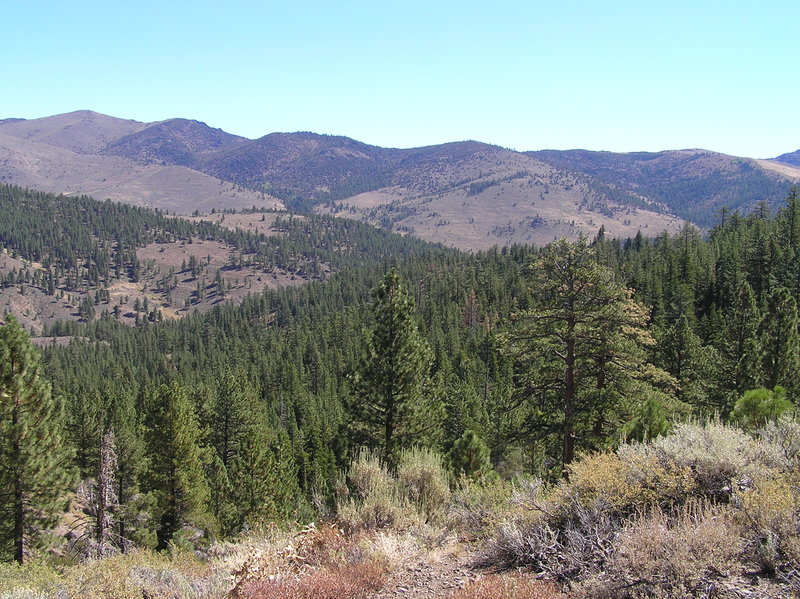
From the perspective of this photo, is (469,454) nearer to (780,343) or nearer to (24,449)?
(24,449)

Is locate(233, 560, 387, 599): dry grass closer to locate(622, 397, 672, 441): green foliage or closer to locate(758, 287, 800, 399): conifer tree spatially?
locate(622, 397, 672, 441): green foliage

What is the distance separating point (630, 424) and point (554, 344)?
2785mm

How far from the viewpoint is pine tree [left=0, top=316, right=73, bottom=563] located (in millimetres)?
16406

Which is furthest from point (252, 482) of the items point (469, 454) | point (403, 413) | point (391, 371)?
Result: point (469, 454)

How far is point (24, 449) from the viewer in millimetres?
16578

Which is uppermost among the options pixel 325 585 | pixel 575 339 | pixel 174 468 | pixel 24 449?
pixel 575 339

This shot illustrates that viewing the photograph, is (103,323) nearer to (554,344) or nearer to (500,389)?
(500,389)

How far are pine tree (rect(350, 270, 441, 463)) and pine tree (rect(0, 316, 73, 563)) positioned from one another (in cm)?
1083

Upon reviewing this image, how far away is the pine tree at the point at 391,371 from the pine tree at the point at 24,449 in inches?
427

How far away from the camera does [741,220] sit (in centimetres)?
11462

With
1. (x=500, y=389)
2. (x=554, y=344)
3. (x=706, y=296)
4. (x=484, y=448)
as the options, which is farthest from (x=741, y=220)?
(x=554, y=344)

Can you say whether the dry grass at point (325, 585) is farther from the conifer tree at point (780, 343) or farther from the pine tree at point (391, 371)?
the conifer tree at point (780, 343)

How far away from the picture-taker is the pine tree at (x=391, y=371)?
2080 centimetres

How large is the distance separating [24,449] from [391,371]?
1250 centimetres
